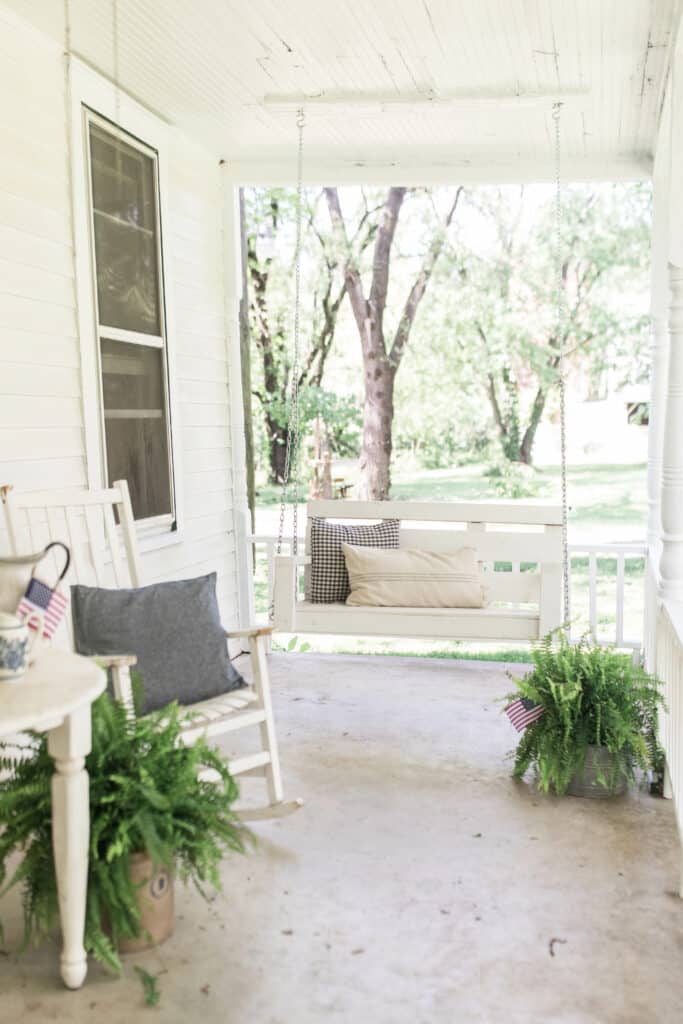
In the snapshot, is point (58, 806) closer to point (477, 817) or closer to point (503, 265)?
point (477, 817)

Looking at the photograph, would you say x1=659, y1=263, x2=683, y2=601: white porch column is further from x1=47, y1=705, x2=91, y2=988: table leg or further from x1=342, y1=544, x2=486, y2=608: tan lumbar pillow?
x1=47, y1=705, x2=91, y2=988: table leg

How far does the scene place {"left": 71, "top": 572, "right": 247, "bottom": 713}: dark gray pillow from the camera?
118 inches

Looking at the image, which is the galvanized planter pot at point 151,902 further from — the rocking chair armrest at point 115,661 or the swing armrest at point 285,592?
the swing armrest at point 285,592

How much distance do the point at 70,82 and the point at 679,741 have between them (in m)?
3.13

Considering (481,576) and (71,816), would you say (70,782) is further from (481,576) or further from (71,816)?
(481,576)

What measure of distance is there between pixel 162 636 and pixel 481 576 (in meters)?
2.14

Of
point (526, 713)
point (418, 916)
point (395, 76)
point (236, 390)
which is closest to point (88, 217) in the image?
point (395, 76)

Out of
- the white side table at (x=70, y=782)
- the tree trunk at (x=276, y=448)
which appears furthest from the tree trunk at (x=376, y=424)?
the white side table at (x=70, y=782)

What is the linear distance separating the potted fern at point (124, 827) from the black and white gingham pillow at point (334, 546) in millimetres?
2354

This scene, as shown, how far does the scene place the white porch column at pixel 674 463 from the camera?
11.5 feet

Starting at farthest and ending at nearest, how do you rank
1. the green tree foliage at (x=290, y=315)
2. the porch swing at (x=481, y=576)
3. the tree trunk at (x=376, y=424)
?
the green tree foliage at (x=290, y=315), the tree trunk at (x=376, y=424), the porch swing at (x=481, y=576)

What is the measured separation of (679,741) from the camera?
2838 millimetres

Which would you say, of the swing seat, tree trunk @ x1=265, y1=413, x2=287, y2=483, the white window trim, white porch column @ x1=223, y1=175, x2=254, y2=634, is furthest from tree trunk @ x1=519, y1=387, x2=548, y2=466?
the white window trim

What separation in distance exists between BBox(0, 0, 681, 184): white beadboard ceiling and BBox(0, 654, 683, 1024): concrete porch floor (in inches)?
103
